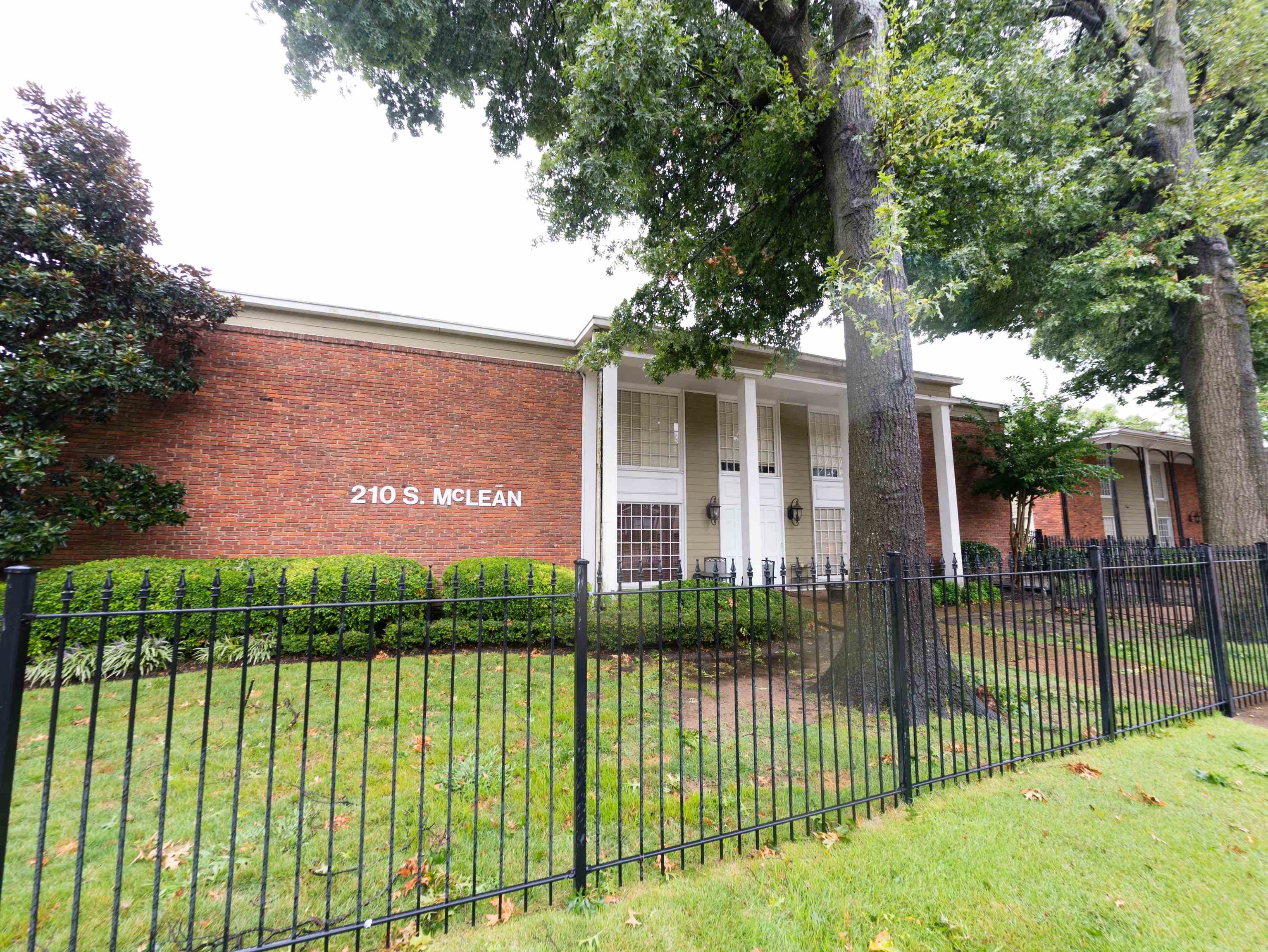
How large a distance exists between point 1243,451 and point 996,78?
24.2 feet

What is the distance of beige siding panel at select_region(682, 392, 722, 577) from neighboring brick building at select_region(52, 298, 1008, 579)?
44 mm

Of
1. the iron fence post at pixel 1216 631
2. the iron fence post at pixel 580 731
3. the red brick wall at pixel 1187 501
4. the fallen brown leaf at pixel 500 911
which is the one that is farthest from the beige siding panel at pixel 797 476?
the red brick wall at pixel 1187 501

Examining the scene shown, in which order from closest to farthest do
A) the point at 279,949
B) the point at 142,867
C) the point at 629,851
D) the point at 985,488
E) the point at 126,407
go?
1. the point at 279,949
2. the point at 142,867
3. the point at 629,851
4. the point at 126,407
5. the point at 985,488

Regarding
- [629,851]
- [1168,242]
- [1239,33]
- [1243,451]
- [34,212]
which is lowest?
[629,851]

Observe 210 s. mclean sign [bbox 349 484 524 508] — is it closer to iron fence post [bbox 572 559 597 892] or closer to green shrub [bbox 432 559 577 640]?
green shrub [bbox 432 559 577 640]

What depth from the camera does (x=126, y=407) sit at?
8109 millimetres

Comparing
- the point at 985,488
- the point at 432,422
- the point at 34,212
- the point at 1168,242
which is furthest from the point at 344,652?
the point at 985,488

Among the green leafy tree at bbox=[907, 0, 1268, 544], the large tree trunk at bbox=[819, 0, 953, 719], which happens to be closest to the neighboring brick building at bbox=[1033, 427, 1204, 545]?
the green leafy tree at bbox=[907, 0, 1268, 544]

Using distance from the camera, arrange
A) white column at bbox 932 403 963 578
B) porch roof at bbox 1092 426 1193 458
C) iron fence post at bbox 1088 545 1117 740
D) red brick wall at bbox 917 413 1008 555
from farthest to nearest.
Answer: porch roof at bbox 1092 426 1193 458 → red brick wall at bbox 917 413 1008 555 → white column at bbox 932 403 963 578 → iron fence post at bbox 1088 545 1117 740

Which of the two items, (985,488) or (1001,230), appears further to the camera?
(985,488)

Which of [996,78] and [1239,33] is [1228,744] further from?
[1239,33]

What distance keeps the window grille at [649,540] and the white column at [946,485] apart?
7285 millimetres

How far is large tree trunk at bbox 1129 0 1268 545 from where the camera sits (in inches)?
334

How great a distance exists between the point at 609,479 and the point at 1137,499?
23.9 m
